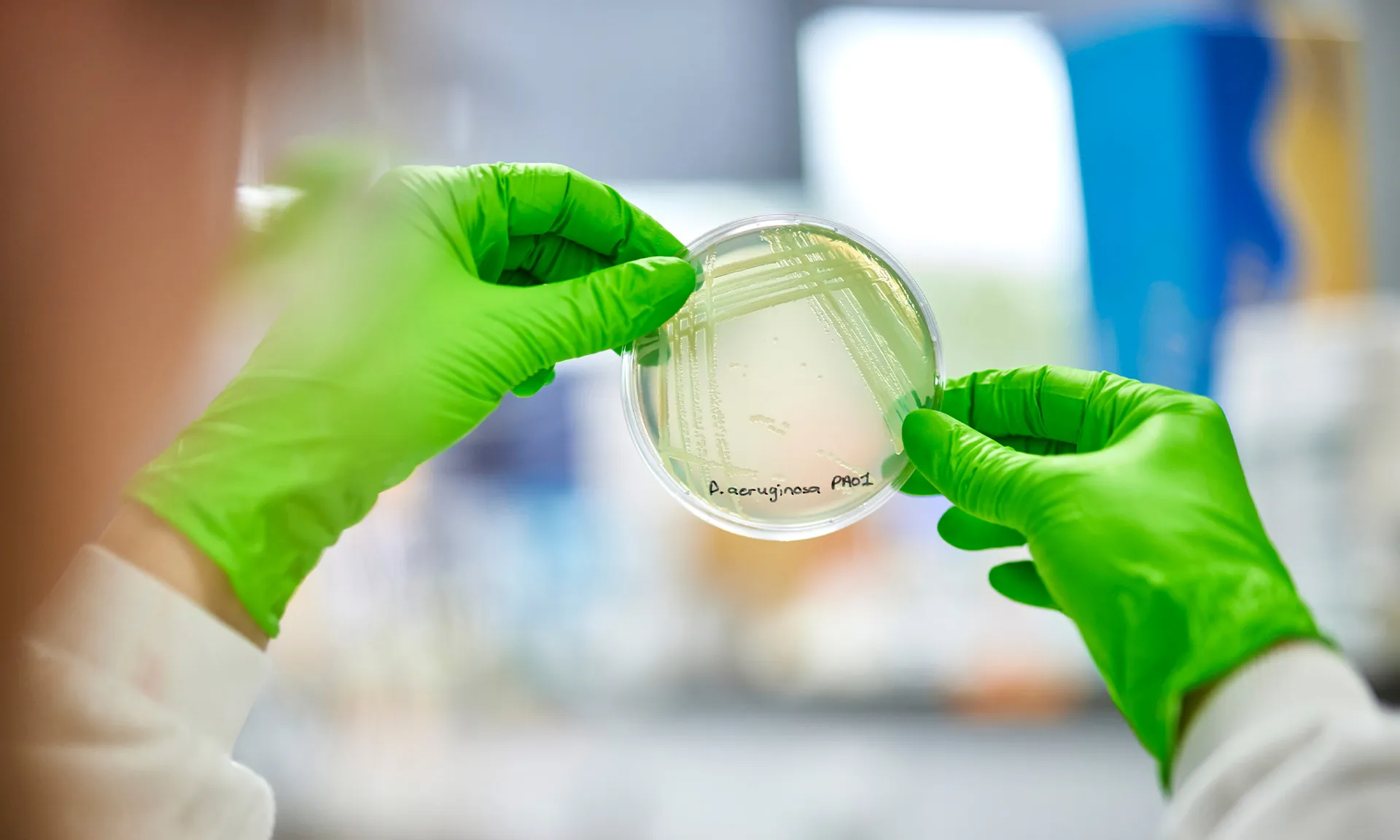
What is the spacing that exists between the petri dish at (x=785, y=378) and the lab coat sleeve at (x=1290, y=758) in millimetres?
373

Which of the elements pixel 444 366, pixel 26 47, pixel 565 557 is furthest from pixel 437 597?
pixel 26 47

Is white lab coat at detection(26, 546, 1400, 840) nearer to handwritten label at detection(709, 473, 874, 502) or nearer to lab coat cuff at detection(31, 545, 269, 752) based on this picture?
lab coat cuff at detection(31, 545, 269, 752)

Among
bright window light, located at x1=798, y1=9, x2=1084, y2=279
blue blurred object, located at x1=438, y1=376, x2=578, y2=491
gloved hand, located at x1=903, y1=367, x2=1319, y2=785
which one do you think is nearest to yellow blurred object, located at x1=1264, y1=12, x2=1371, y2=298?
bright window light, located at x1=798, y1=9, x2=1084, y2=279

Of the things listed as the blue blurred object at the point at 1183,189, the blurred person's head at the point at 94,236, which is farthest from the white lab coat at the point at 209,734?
the blue blurred object at the point at 1183,189

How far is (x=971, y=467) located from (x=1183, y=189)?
5.66 feet

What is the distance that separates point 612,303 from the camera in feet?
2.99

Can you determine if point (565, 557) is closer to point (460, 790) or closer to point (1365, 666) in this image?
point (460, 790)

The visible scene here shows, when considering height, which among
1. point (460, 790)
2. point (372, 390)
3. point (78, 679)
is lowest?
point (460, 790)

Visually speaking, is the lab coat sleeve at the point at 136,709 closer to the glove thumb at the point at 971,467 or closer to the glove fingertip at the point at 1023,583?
the glove thumb at the point at 971,467

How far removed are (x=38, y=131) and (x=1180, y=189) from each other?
7.89ft

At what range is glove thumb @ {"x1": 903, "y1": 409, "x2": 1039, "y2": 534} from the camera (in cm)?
88

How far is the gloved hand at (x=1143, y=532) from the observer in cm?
78

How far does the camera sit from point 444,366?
896mm

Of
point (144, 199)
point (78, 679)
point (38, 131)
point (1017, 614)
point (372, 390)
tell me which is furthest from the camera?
point (1017, 614)
